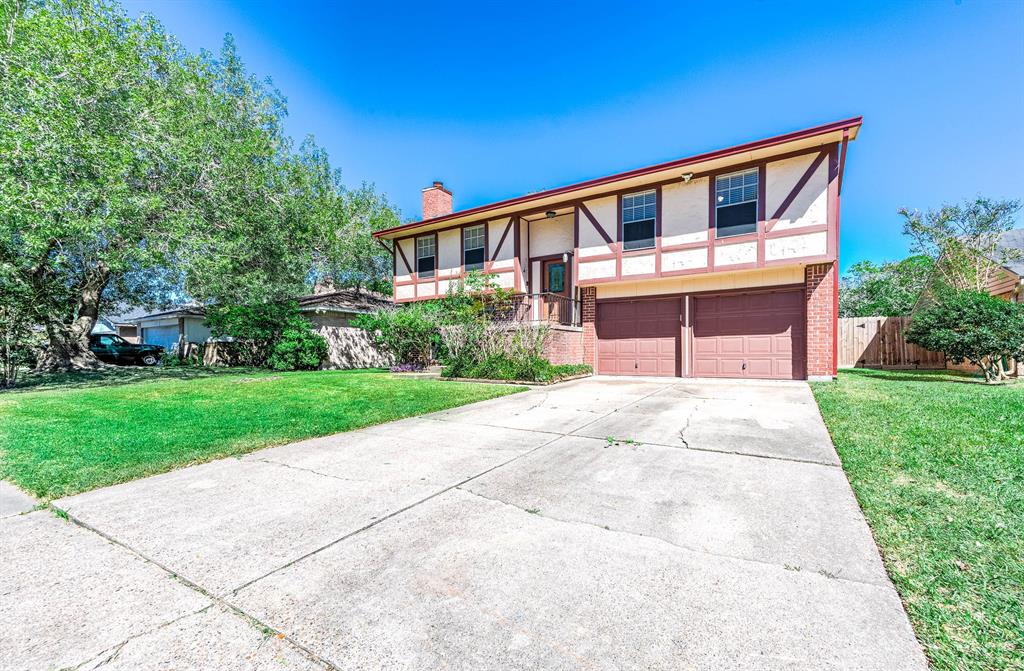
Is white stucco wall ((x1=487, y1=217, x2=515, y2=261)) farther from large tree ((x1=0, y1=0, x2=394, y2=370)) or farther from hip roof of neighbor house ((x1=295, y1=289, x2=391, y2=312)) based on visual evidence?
large tree ((x1=0, y1=0, x2=394, y2=370))

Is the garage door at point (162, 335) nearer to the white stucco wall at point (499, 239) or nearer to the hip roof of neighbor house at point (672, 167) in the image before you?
the hip roof of neighbor house at point (672, 167)

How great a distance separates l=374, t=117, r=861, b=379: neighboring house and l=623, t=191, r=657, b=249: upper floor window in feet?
0.09

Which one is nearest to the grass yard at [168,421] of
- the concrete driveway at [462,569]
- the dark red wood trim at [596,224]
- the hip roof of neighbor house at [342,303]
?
the concrete driveway at [462,569]

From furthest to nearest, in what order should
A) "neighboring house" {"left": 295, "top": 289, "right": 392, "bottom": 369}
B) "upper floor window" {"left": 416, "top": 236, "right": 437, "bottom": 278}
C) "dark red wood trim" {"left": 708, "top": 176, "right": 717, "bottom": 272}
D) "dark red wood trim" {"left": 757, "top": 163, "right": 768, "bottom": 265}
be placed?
"neighboring house" {"left": 295, "top": 289, "right": 392, "bottom": 369} < "upper floor window" {"left": 416, "top": 236, "right": 437, "bottom": 278} < "dark red wood trim" {"left": 708, "top": 176, "right": 717, "bottom": 272} < "dark red wood trim" {"left": 757, "top": 163, "right": 768, "bottom": 265}

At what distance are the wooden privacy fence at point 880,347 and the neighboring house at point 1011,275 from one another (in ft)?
8.15

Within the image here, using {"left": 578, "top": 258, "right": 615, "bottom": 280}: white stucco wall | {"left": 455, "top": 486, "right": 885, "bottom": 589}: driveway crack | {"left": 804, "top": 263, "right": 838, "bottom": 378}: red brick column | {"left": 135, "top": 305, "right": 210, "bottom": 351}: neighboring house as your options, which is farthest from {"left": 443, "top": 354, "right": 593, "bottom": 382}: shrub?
{"left": 135, "top": 305, "right": 210, "bottom": 351}: neighboring house

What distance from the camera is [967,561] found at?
6.96 ft

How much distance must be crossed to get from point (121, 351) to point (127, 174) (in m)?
15.0

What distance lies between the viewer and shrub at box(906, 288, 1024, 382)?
8.84 m

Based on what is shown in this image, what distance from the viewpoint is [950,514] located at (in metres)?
2.65

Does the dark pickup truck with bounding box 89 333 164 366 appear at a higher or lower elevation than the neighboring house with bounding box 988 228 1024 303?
lower

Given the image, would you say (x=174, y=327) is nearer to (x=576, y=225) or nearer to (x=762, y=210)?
(x=576, y=225)

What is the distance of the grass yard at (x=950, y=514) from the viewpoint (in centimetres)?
166

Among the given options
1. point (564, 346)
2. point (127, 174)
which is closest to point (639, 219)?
point (564, 346)
